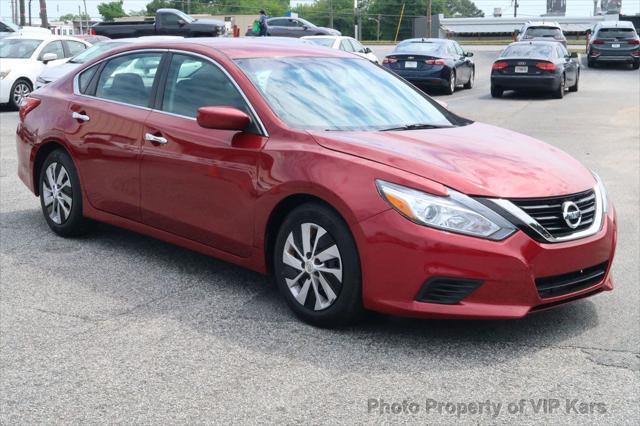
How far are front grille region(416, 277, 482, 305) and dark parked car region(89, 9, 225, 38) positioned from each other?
2721 centimetres

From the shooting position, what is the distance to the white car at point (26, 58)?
64.5ft

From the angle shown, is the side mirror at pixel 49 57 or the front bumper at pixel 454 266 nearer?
the front bumper at pixel 454 266

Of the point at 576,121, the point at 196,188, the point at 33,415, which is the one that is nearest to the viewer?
the point at 33,415

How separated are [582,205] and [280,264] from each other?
1.70 metres

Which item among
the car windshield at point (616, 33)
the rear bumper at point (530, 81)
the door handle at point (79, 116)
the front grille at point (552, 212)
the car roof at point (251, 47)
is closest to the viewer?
the front grille at point (552, 212)

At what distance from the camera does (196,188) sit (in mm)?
5793

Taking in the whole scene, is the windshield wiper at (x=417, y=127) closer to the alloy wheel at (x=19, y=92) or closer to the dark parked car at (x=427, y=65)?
the alloy wheel at (x=19, y=92)

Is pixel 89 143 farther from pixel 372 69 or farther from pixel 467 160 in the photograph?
pixel 467 160

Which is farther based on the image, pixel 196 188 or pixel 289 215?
pixel 196 188

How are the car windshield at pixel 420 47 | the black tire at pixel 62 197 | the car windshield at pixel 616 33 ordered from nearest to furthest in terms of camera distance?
1. the black tire at pixel 62 197
2. the car windshield at pixel 420 47
3. the car windshield at pixel 616 33

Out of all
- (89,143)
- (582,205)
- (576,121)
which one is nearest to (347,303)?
(582,205)

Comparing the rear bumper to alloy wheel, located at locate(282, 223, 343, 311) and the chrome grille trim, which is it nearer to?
the chrome grille trim

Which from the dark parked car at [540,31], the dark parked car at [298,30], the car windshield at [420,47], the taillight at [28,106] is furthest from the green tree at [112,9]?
the taillight at [28,106]

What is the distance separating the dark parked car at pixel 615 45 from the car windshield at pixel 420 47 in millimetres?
13521
